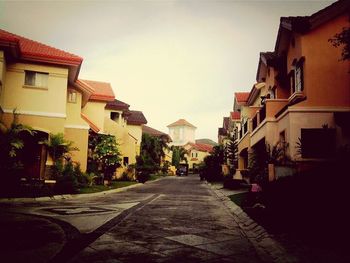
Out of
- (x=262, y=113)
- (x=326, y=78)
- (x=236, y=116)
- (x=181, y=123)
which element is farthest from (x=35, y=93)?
(x=181, y=123)

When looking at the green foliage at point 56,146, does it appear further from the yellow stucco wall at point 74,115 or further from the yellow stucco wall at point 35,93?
the yellow stucco wall at point 74,115

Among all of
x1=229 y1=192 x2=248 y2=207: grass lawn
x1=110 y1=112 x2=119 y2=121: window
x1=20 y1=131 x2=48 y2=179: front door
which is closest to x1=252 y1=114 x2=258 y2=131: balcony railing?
x1=229 y1=192 x2=248 y2=207: grass lawn

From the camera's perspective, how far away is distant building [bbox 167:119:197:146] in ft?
365

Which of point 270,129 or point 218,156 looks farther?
point 218,156

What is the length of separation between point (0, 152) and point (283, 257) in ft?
43.8

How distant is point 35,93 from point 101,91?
12.9 meters

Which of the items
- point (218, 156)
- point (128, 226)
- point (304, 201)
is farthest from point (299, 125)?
point (218, 156)

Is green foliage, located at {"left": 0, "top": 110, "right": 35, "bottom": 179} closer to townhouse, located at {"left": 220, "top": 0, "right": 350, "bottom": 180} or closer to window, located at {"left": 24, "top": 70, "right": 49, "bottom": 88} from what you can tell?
window, located at {"left": 24, "top": 70, "right": 49, "bottom": 88}

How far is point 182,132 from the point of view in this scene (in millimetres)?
111688

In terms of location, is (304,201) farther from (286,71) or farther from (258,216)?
(286,71)

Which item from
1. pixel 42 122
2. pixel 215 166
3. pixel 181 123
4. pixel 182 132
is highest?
pixel 181 123

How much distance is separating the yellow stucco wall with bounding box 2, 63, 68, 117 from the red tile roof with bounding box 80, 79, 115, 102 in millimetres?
7592

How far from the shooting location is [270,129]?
59.8ft

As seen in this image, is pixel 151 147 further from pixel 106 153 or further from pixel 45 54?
pixel 45 54
